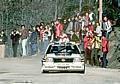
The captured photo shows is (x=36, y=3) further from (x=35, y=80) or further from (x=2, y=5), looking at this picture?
(x=35, y=80)

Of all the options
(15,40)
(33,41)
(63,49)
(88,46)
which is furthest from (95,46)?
(15,40)

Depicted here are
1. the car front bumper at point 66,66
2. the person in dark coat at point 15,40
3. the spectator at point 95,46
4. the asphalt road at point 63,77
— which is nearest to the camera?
the asphalt road at point 63,77

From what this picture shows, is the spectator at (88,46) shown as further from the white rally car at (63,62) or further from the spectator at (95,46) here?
the white rally car at (63,62)

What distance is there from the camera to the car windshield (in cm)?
2736

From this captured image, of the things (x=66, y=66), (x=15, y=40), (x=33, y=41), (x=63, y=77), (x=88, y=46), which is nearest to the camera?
(x=63, y=77)

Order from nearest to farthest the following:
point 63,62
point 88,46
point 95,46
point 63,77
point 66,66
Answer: point 63,77
point 66,66
point 63,62
point 95,46
point 88,46

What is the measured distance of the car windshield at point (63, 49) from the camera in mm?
27359

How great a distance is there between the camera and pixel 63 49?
27531mm

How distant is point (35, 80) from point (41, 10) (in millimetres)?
42155

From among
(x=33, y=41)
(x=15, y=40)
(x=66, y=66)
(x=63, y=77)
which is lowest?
(x=63, y=77)

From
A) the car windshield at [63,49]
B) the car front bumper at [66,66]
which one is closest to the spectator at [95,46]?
the car windshield at [63,49]

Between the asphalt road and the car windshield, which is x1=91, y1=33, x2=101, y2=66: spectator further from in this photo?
the car windshield

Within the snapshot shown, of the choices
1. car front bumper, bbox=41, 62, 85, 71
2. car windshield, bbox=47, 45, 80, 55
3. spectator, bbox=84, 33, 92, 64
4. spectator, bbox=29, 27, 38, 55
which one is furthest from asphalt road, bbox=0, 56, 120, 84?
spectator, bbox=29, 27, 38, 55

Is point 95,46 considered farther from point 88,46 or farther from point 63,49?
point 63,49
